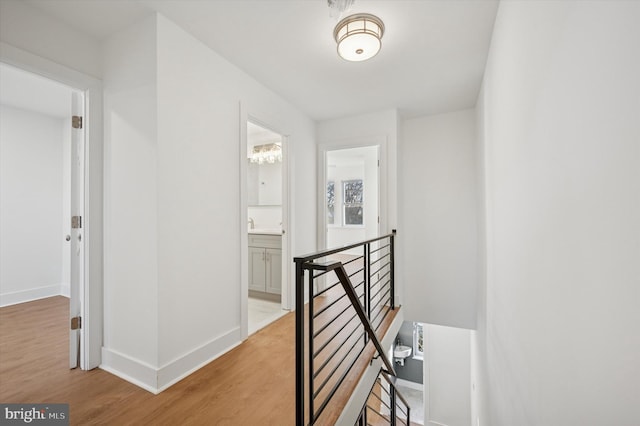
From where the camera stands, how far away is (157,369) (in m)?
1.82

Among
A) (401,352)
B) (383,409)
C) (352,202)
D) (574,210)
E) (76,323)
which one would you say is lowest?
(383,409)

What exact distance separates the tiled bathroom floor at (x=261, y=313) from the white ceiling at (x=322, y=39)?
2.53 meters

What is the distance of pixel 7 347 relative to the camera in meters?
2.40

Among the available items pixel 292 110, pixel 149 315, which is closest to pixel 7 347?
pixel 149 315

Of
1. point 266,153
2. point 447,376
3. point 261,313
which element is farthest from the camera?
point 447,376

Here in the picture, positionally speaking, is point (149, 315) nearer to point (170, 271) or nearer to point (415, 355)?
point (170, 271)

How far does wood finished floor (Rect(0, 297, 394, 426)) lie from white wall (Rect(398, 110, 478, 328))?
2220 mm

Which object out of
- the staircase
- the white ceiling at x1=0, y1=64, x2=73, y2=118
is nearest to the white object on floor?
the staircase

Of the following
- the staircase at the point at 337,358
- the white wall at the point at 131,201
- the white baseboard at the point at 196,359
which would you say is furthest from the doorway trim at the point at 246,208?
the white wall at the point at 131,201

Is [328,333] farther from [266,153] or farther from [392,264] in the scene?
[266,153]

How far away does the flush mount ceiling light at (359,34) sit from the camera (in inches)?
74.9

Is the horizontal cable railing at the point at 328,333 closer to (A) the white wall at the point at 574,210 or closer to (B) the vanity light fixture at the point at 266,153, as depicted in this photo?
(A) the white wall at the point at 574,210

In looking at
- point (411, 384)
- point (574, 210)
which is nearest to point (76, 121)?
point (574, 210)

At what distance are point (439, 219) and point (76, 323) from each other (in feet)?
13.1
